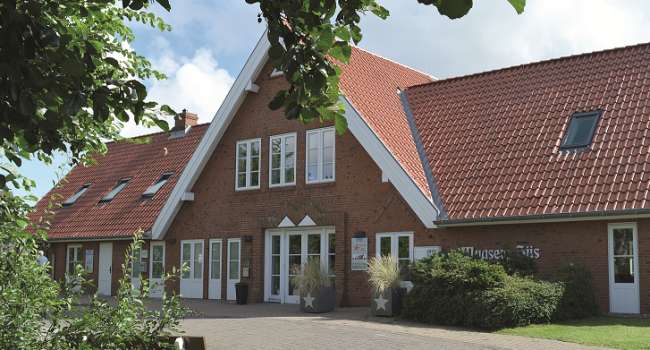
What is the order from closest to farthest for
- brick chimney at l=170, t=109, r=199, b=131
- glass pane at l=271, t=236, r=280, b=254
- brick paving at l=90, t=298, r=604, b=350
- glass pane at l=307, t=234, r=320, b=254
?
1. brick paving at l=90, t=298, r=604, b=350
2. glass pane at l=307, t=234, r=320, b=254
3. glass pane at l=271, t=236, r=280, b=254
4. brick chimney at l=170, t=109, r=199, b=131

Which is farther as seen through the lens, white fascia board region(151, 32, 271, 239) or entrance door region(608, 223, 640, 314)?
white fascia board region(151, 32, 271, 239)

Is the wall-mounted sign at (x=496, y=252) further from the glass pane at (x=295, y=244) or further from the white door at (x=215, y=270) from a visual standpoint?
the white door at (x=215, y=270)

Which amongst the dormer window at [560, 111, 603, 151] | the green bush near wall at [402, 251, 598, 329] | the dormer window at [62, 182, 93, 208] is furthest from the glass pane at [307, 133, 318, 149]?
the dormer window at [62, 182, 93, 208]

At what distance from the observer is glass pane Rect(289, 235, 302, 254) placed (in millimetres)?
18688

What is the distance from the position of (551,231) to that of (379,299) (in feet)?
13.3

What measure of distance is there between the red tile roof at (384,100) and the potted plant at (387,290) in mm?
2525

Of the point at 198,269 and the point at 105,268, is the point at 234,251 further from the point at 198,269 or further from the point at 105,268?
the point at 105,268

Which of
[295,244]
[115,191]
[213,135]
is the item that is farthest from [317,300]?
[115,191]

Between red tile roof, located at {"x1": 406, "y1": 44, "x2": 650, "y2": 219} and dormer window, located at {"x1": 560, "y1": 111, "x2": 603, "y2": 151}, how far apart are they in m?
0.16

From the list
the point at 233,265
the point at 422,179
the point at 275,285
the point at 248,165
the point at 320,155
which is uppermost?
the point at 320,155

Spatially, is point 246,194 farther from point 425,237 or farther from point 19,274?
point 19,274

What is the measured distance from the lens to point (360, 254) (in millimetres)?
17031

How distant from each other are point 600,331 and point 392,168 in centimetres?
661

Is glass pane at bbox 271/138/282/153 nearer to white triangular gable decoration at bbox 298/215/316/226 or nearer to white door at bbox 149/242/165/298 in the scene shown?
white triangular gable decoration at bbox 298/215/316/226
